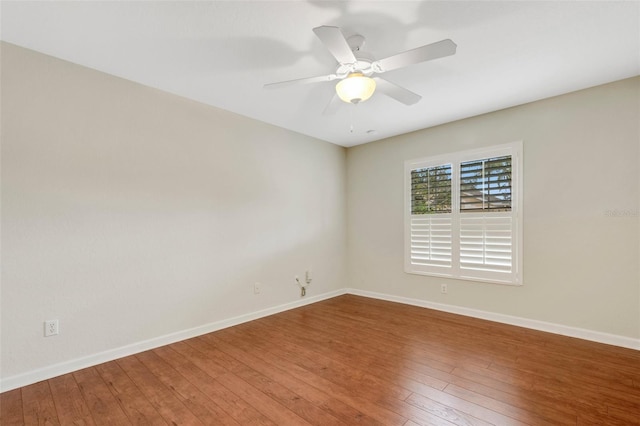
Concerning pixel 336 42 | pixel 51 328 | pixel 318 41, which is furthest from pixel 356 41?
pixel 51 328

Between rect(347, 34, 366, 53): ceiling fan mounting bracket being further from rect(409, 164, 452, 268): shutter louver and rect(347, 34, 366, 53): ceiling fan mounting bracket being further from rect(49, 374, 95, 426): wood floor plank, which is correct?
rect(49, 374, 95, 426): wood floor plank

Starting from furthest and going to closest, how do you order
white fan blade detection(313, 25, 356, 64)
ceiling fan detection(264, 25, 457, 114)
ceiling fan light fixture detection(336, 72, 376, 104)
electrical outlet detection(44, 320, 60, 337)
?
electrical outlet detection(44, 320, 60, 337), ceiling fan light fixture detection(336, 72, 376, 104), ceiling fan detection(264, 25, 457, 114), white fan blade detection(313, 25, 356, 64)

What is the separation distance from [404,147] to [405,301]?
2277mm

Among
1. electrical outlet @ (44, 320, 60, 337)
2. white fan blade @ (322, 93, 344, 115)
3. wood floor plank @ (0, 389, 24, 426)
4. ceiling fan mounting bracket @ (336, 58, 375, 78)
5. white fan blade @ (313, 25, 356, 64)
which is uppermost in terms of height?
ceiling fan mounting bracket @ (336, 58, 375, 78)

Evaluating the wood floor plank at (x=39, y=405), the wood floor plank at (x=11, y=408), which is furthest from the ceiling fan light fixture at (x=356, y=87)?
the wood floor plank at (x=11, y=408)

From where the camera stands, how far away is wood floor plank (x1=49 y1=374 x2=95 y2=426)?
1782 mm

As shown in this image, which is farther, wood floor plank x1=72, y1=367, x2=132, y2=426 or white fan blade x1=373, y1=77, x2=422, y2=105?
white fan blade x1=373, y1=77, x2=422, y2=105

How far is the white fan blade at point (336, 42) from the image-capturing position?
152 cm

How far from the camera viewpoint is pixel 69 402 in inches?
76.7

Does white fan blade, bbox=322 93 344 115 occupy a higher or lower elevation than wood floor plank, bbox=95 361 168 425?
higher

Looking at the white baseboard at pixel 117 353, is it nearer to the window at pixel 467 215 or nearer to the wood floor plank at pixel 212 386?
the wood floor plank at pixel 212 386

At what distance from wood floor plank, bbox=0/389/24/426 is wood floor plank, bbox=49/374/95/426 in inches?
6.5

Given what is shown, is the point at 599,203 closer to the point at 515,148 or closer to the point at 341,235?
the point at 515,148

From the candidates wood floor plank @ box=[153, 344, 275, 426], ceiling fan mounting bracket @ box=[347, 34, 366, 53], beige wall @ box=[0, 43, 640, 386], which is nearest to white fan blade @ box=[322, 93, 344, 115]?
ceiling fan mounting bracket @ box=[347, 34, 366, 53]
